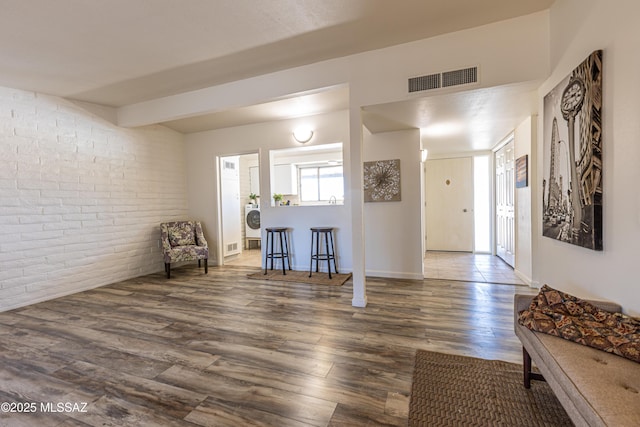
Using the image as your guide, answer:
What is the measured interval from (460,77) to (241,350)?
9.71 ft

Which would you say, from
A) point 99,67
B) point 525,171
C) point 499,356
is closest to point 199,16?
point 99,67

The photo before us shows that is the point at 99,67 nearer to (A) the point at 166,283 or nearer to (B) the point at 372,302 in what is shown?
(A) the point at 166,283

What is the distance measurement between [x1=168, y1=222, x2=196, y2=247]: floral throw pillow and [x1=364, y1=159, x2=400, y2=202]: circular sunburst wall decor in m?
3.15

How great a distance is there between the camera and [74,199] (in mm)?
3982

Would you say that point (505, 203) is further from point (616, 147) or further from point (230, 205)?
point (230, 205)

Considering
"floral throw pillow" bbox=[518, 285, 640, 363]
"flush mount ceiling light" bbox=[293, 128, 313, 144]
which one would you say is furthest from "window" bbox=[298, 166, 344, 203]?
"floral throw pillow" bbox=[518, 285, 640, 363]

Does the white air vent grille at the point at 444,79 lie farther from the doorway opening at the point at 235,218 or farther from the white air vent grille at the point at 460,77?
the doorway opening at the point at 235,218

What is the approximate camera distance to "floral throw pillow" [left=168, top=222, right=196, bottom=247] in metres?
5.04

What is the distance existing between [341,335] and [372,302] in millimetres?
880

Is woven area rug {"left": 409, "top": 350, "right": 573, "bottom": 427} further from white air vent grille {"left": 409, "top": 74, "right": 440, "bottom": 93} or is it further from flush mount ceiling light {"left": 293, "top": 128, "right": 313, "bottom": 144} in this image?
→ flush mount ceiling light {"left": 293, "top": 128, "right": 313, "bottom": 144}

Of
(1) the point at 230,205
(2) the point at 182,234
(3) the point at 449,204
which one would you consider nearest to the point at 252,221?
(1) the point at 230,205

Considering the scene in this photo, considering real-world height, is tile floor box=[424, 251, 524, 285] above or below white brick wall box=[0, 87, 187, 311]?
below

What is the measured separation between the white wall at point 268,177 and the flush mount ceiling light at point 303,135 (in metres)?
0.08

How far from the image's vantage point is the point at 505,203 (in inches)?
195
